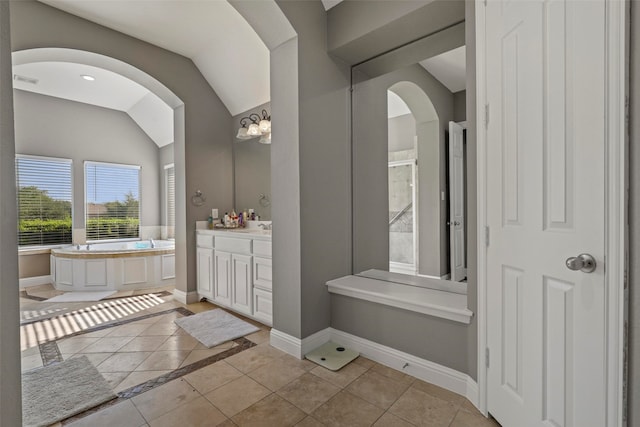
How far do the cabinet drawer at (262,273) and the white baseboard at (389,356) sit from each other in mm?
483

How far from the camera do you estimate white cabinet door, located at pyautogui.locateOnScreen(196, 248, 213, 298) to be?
3.49 m

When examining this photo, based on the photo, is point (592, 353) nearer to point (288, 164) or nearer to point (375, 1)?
point (288, 164)

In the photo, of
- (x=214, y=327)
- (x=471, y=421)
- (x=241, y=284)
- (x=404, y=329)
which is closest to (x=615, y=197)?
(x=471, y=421)

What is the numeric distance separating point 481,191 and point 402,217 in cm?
94

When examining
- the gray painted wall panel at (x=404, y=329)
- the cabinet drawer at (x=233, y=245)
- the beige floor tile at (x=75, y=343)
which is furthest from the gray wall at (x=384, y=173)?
the beige floor tile at (x=75, y=343)

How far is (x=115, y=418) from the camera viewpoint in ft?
5.30

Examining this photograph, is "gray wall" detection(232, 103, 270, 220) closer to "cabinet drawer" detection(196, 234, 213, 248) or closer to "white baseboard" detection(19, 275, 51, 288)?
"cabinet drawer" detection(196, 234, 213, 248)

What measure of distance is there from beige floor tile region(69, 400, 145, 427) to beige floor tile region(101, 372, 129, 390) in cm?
24

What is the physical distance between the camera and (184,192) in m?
3.65

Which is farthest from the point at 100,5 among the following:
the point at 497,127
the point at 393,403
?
the point at 393,403

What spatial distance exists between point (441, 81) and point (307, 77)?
1.06 metres

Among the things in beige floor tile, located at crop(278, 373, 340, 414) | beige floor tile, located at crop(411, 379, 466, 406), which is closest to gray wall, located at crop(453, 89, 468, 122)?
beige floor tile, located at crop(411, 379, 466, 406)

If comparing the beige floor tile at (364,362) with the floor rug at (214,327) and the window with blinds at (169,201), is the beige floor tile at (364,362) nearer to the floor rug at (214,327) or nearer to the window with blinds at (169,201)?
the floor rug at (214,327)

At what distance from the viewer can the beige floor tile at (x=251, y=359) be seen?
7.04ft
